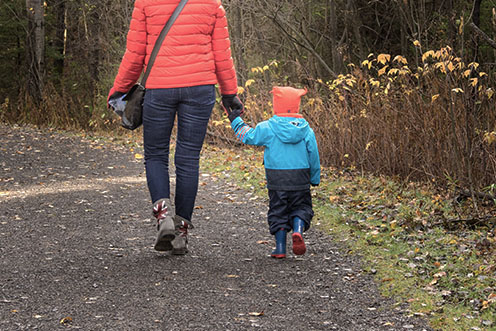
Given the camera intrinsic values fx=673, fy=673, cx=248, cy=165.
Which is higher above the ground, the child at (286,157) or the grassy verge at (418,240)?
the child at (286,157)

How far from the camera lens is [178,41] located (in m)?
5.16

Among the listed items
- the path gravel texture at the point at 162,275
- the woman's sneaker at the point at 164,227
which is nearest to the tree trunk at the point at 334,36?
the path gravel texture at the point at 162,275

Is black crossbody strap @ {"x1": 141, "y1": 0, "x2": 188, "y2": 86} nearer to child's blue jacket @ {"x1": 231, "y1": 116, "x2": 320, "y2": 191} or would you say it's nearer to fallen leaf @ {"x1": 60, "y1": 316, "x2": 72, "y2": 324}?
child's blue jacket @ {"x1": 231, "y1": 116, "x2": 320, "y2": 191}

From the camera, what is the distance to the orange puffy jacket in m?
5.16

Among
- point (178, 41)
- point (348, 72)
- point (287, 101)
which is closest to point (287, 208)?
point (287, 101)

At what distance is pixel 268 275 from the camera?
202 inches

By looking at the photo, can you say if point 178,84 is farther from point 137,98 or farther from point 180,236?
point 180,236

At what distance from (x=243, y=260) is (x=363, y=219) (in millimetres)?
2304

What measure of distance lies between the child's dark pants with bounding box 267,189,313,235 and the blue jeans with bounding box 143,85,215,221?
2.23 ft

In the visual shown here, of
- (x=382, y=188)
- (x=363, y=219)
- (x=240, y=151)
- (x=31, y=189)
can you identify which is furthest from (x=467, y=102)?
(x=240, y=151)

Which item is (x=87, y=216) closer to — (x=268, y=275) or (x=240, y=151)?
(x=268, y=275)

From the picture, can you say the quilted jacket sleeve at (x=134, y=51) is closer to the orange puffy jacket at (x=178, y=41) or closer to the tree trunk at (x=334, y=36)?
the orange puffy jacket at (x=178, y=41)

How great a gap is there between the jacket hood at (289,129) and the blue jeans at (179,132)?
0.57 metres

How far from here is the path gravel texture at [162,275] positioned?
410cm
